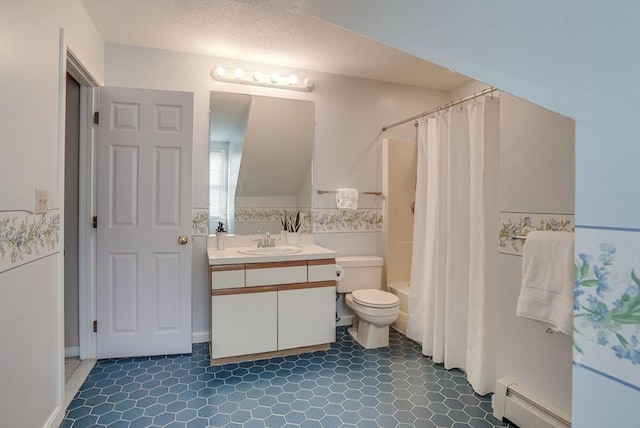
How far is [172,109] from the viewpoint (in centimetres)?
259

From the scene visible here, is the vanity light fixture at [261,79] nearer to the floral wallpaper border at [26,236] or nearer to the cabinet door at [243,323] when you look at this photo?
the floral wallpaper border at [26,236]

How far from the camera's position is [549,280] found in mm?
1521

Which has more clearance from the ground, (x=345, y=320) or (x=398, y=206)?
(x=398, y=206)

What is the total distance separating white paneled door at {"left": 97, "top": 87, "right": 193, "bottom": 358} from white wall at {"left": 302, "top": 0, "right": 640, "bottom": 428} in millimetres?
2303

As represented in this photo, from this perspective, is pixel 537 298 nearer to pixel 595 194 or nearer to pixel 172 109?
pixel 595 194

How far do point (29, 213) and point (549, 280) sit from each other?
2.33m

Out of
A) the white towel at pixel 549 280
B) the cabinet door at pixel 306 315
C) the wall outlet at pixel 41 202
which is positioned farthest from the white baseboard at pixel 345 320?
the wall outlet at pixel 41 202

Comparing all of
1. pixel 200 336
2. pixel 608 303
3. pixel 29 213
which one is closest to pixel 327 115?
pixel 200 336

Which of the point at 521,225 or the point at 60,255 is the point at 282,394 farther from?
the point at 521,225

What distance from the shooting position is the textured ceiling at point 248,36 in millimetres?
2186

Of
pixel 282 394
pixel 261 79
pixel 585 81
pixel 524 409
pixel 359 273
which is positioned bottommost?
pixel 282 394

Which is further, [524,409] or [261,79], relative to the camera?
[261,79]

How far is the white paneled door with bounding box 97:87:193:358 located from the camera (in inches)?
98.1

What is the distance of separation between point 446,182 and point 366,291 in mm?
1139
